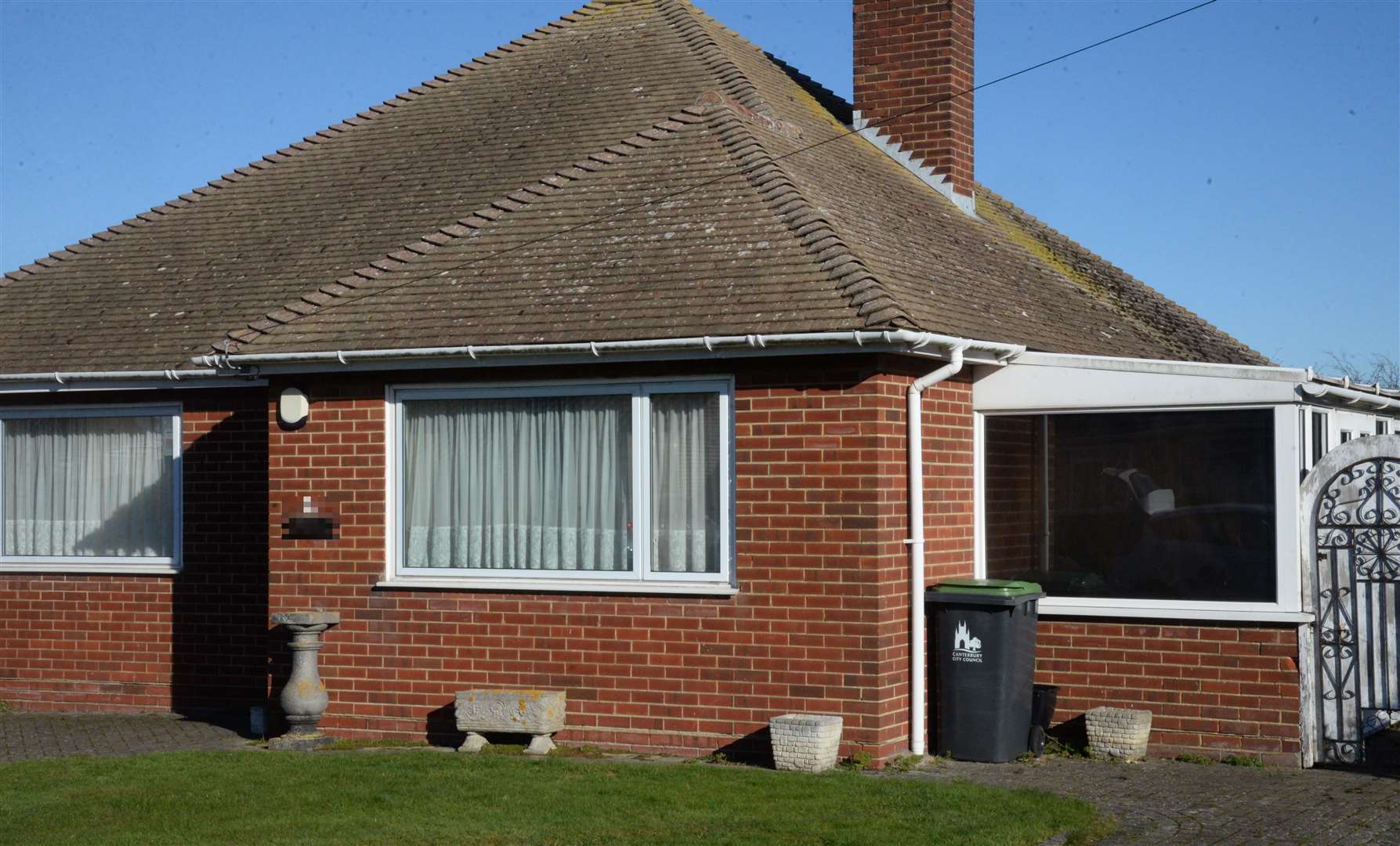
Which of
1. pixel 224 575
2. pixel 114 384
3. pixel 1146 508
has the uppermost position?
pixel 114 384

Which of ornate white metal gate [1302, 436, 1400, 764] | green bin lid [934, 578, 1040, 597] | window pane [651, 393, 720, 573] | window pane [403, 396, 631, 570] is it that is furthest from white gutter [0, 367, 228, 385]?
ornate white metal gate [1302, 436, 1400, 764]

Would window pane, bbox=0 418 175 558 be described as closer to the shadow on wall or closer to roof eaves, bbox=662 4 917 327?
the shadow on wall

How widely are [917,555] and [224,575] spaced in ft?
20.2

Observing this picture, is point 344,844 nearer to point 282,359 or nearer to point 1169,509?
point 282,359

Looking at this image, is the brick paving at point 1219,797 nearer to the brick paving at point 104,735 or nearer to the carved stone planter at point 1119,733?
the carved stone planter at point 1119,733

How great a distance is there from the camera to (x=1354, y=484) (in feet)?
34.9

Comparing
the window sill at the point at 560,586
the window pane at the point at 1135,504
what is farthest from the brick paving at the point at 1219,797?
the window sill at the point at 560,586

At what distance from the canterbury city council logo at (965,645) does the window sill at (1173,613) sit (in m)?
0.92

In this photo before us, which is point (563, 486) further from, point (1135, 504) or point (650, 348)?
point (1135, 504)

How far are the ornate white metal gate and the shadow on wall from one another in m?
8.04

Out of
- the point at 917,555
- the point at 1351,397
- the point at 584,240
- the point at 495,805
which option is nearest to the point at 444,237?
the point at 584,240

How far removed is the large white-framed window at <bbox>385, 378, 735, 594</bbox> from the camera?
1093 centimetres

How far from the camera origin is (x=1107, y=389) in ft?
37.2

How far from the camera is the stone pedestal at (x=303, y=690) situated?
11406 mm
